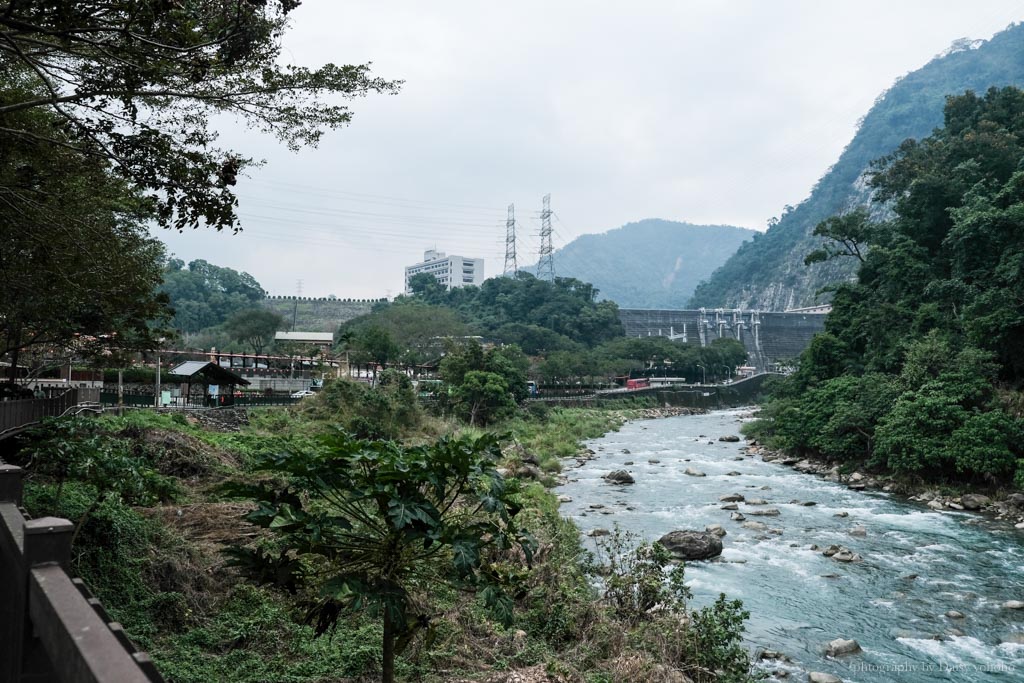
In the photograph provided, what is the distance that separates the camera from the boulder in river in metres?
19.3

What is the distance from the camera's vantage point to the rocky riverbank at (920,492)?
14.7m

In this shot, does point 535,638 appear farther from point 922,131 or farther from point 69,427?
point 922,131

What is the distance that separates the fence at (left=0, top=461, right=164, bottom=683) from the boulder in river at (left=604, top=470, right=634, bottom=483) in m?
18.1

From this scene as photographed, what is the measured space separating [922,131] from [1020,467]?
140 meters

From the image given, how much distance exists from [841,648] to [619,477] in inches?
471

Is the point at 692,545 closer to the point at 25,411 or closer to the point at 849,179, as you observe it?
the point at 25,411

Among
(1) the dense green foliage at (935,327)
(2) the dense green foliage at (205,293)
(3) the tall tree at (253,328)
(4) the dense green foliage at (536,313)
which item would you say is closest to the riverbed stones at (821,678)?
(1) the dense green foliage at (935,327)

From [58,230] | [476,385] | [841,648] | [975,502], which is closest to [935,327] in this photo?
[975,502]

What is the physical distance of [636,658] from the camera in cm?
568

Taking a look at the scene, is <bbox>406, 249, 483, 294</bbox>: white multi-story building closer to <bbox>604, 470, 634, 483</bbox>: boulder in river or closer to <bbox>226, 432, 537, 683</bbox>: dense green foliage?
<bbox>604, 470, 634, 483</bbox>: boulder in river

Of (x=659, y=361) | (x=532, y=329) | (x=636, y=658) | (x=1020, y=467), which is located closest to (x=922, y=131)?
(x=659, y=361)

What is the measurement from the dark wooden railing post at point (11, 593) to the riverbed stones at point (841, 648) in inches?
314

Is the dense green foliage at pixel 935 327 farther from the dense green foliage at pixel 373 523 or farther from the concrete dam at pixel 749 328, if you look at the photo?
the concrete dam at pixel 749 328

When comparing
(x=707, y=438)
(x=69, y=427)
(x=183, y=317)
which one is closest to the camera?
(x=69, y=427)
